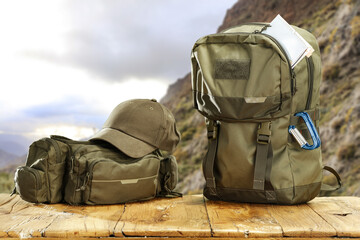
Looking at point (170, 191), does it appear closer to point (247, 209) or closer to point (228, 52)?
point (247, 209)

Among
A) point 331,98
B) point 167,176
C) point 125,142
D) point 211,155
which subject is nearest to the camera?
point 211,155

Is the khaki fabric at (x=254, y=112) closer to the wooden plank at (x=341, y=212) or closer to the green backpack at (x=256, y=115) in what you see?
the green backpack at (x=256, y=115)

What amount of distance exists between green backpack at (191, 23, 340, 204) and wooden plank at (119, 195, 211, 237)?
214 mm

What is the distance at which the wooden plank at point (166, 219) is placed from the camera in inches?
75.0

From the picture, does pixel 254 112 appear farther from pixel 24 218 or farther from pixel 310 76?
pixel 24 218

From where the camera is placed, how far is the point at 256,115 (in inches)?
87.0

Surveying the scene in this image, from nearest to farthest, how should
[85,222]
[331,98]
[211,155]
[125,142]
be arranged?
[85,222] < [211,155] < [125,142] < [331,98]

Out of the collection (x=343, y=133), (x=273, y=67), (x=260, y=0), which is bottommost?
(x=343, y=133)

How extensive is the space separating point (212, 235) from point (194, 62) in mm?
905

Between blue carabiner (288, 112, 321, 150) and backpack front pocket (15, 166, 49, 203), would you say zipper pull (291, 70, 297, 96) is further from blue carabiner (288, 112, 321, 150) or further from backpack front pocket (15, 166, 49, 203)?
backpack front pocket (15, 166, 49, 203)

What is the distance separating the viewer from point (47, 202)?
2.37 m

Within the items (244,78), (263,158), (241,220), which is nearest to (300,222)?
(241,220)

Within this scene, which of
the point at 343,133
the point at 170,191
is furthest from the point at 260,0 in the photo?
the point at 170,191

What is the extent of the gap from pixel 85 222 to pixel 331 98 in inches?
432
